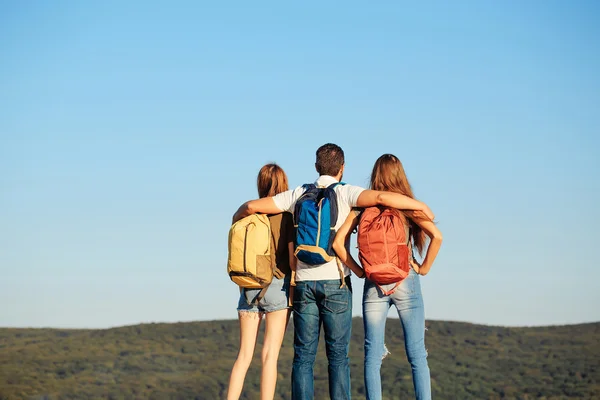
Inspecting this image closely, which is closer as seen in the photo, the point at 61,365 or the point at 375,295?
the point at 375,295

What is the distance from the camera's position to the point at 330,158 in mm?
8531

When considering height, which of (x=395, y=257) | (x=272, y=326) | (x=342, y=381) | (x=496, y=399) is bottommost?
(x=496, y=399)

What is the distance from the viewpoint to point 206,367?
64.8 m

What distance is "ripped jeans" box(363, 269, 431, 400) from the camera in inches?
324

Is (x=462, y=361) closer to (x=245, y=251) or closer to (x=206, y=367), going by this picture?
(x=206, y=367)

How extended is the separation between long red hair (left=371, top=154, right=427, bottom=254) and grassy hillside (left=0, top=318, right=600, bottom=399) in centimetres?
5044

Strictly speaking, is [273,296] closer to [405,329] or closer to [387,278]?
[387,278]

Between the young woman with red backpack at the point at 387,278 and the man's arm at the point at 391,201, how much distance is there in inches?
2.9

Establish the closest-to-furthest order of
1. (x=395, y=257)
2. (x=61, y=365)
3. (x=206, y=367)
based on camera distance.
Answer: (x=395, y=257) → (x=61, y=365) → (x=206, y=367)

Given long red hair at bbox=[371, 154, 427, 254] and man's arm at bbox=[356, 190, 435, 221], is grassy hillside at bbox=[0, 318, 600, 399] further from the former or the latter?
man's arm at bbox=[356, 190, 435, 221]

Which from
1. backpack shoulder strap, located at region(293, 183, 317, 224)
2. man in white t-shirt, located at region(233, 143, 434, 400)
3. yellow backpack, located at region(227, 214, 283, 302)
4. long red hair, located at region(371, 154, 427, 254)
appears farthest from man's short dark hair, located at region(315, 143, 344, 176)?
yellow backpack, located at region(227, 214, 283, 302)

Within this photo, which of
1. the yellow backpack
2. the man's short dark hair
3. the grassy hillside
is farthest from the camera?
the grassy hillside

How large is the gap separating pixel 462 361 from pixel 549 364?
23.0ft

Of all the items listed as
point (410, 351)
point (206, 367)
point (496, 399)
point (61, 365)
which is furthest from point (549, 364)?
point (410, 351)
